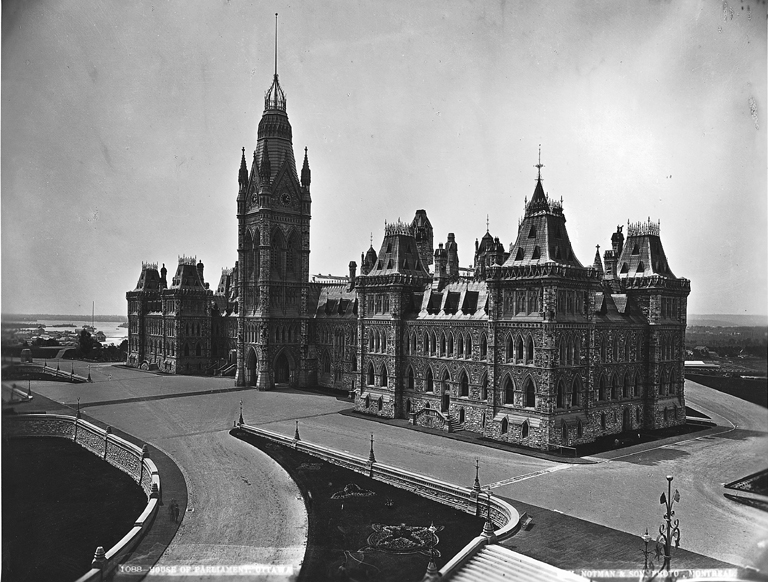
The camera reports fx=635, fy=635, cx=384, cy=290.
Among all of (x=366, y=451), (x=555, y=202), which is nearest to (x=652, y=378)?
(x=555, y=202)

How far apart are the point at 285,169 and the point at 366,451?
3695 centimetres

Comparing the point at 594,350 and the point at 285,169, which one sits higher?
the point at 285,169

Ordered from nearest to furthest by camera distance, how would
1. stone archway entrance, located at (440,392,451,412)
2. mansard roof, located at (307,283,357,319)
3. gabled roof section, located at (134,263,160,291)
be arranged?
1. stone archway entrance, located at (440,392,451,412)
2. mansard roof, located at (307,283,357,319)
3. gabled roof section, located at (134,263,160,291)

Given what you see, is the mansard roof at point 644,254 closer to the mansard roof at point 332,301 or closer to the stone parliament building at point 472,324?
the stone parliament building at point 472,324

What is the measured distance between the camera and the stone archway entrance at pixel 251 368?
209ft

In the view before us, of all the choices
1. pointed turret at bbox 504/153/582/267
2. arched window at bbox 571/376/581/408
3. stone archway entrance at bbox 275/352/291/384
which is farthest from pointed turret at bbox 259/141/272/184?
arched window at bbox 571/376/581/408

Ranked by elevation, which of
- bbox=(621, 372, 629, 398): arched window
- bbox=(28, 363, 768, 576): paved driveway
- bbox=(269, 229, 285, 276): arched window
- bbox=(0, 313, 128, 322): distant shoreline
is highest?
bbox=(269, 229, 285, 276): arched window

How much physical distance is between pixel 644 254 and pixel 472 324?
13882mm

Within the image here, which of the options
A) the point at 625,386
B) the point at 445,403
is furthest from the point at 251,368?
the point at 625,386

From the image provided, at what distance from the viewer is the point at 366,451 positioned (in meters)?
34.3

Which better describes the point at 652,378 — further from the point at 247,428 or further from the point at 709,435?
the point at 247,428

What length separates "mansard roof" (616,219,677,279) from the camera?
1761 inches

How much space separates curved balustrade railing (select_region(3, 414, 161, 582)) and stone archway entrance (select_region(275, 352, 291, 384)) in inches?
1115

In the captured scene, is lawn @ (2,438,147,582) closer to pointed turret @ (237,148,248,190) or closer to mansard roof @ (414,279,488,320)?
mansard roof @ (414,279,488,320)
